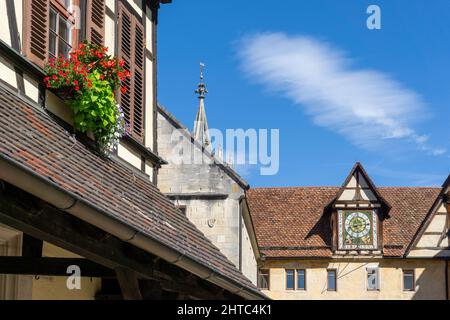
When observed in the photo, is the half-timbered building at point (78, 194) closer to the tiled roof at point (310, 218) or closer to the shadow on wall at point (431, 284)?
the shadow on wall at point (431, 284)

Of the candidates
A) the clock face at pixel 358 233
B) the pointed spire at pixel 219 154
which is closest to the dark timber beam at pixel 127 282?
the pointed spire at pixel 219 154

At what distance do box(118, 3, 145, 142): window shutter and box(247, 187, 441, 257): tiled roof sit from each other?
27571 millimetres

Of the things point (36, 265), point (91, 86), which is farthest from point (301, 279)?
point (36, 265)

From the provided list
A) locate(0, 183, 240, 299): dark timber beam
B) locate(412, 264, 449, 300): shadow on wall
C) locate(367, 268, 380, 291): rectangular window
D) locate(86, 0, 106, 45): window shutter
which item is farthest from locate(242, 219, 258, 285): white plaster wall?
locate(0, 183, 240, 299): dark timber beam

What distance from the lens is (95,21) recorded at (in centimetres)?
1109

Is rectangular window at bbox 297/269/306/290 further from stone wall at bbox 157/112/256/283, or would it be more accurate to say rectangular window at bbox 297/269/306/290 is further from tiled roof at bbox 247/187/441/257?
stone wall at bbox 157/112/256/283

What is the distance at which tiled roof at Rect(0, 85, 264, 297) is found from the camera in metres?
7.18

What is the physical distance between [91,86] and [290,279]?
31552mm

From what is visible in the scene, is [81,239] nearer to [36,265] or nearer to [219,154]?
[36,265]
